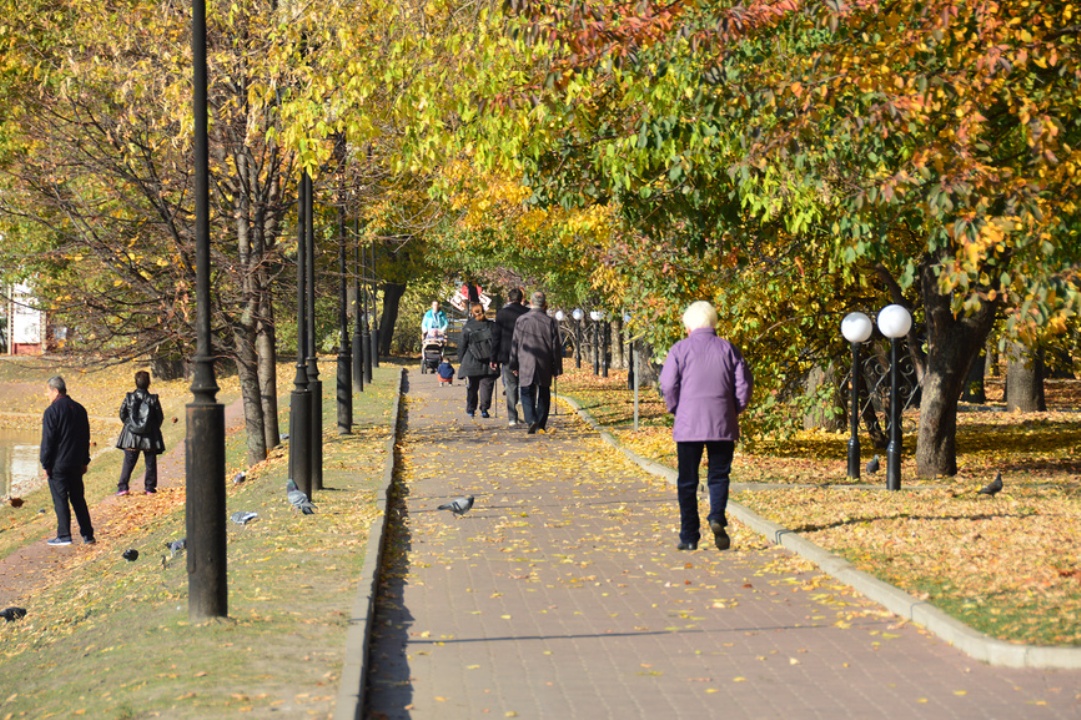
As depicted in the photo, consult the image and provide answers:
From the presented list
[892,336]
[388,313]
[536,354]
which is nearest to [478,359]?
[536,354]

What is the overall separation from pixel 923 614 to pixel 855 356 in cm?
788

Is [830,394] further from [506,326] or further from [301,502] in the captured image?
[301,502]

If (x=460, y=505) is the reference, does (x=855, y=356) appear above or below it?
above

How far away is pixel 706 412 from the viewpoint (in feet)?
36.2

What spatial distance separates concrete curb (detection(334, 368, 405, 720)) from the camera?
6370mm

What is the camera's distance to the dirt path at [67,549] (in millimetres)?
15117

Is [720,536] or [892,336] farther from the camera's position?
[892,336]

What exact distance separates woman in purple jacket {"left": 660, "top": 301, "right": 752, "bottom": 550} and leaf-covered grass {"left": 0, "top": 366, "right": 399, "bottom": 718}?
8.05ft

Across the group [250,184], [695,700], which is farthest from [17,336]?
[695,700]

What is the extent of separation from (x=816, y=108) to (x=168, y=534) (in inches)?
305

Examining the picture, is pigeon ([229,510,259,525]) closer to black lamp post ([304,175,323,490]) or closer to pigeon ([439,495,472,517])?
black lamp post ([304,175,323,490])

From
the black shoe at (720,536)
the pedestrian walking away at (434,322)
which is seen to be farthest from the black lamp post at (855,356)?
the pedestrian walking away at (434,322)

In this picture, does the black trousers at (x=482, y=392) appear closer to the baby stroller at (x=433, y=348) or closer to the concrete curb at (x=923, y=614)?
the concrete curb at (x=923, y=614)

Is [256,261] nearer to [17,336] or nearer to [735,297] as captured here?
[735,297]
